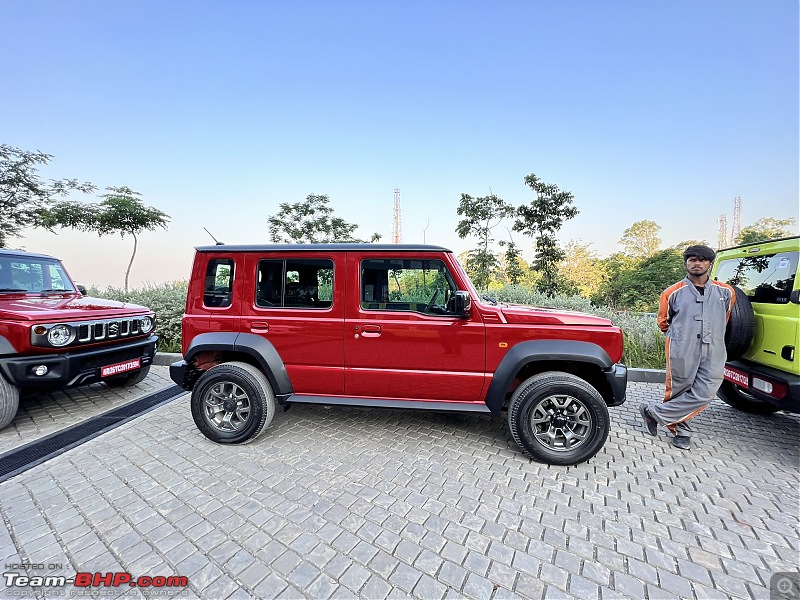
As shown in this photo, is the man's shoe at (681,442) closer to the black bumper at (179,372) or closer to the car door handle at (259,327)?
the car door handle at (259,327)

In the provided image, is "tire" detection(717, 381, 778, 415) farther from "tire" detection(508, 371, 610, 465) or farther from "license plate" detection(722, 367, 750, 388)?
"tire" detection(508, 371, 610, 465)

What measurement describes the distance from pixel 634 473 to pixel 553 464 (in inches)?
25.6

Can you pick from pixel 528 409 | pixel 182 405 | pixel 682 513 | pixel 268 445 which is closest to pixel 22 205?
pixel 182 405

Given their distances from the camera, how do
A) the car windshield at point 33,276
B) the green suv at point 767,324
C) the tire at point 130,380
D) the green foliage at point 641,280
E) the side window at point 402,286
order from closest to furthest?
1. the green suv at point 767,324
2. the side window at point 402,286
3. the car windshield at point 33,276
4. the tire at point 130,380
5. the green foliage at point 641,280

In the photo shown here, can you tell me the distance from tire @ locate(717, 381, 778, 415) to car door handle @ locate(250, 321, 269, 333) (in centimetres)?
524

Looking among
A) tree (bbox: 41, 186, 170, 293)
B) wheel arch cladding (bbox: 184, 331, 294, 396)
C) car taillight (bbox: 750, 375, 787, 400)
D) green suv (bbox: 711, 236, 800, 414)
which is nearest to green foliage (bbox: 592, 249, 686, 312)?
green suv (bbox: 711, 236, 800, 414)

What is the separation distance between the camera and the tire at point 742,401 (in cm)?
404

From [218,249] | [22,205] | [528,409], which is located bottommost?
[528,409]

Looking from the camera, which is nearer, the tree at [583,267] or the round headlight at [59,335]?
the round headlight at [59,335]

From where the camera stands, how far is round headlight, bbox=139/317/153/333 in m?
4.66

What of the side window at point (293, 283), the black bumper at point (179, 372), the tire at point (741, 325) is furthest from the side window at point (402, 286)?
the tire at point (741, 325)

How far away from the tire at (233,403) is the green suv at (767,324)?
4620 mm

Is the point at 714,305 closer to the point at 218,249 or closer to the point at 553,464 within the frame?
the point at 553,464

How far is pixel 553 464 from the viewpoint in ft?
9.92
